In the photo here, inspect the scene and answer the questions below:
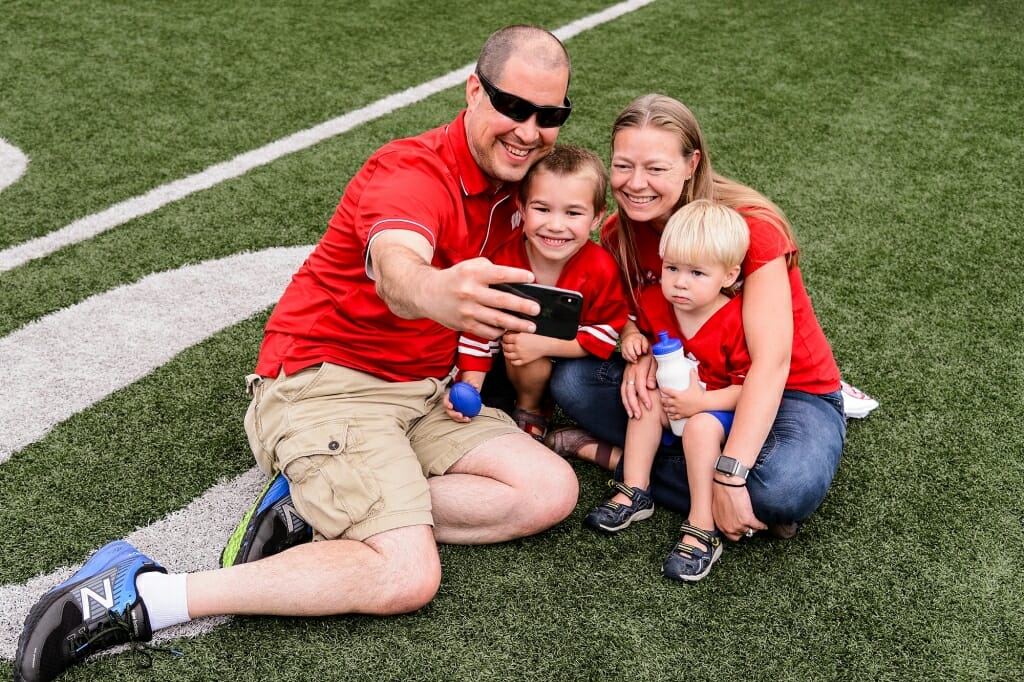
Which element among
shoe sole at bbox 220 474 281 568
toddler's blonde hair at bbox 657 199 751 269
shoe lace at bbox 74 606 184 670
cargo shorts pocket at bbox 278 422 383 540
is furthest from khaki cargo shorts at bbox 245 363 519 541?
toddler's blonde hair at bbox 657 199 751 269

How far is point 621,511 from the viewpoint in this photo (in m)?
2.73

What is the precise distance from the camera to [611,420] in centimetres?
299

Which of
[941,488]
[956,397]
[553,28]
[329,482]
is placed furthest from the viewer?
[553,28]

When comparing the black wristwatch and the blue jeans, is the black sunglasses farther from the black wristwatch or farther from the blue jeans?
the black wristwatch

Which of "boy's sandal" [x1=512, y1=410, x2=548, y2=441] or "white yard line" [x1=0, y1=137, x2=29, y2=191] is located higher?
"white yard line" [x1=0, y1=137, x2=29, y2=191]

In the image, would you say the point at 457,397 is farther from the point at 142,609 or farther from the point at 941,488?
the point at 941,488

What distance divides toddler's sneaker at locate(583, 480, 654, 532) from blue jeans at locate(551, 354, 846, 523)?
0.09m

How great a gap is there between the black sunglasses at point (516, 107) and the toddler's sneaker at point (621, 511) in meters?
1.11

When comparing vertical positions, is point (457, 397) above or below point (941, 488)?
above

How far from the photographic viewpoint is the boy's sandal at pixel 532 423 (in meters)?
3.14

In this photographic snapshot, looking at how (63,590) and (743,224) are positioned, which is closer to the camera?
(63,590)

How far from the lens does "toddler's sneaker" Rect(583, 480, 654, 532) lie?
8.89 feet

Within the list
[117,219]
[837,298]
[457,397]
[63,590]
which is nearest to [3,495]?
[63,590]

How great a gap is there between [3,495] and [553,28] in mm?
5345
